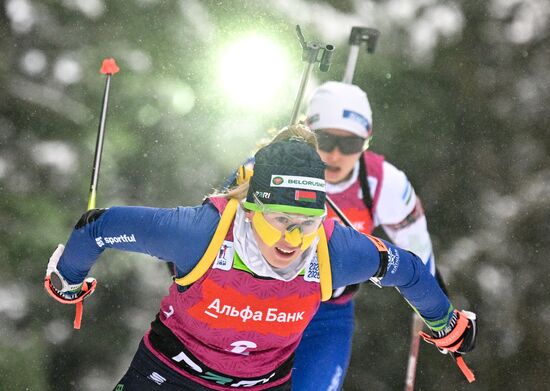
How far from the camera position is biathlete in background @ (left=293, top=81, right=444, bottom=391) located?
463cm

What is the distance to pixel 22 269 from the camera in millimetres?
10805

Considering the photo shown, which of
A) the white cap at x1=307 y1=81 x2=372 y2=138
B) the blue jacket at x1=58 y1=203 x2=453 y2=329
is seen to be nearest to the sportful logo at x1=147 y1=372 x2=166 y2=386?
the blue jacket at x1=58 y1=203 x2=453 y2=329

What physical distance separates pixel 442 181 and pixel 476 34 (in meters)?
2.09

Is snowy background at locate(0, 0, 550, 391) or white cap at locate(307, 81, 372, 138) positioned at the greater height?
white cap at locate(307, 81, 372, 138)

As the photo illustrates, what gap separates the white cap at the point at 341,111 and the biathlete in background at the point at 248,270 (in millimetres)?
1199

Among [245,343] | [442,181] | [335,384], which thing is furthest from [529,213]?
[245,343]

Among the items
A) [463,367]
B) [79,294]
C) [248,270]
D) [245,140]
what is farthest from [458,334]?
[245,140]

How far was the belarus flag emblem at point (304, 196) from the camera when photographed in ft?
10.3

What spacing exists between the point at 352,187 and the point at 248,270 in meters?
1.79

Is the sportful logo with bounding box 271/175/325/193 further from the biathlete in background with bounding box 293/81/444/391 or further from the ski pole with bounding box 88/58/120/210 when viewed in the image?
the ski pole with bounding box 88/58/120/210

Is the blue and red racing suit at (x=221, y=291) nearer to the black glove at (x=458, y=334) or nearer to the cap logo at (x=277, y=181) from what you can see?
the black glove at (x=458, y=334)

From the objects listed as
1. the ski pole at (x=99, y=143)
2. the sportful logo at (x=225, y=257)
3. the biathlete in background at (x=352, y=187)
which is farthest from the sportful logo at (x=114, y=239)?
the biathlete in background at (x=352, y=187)

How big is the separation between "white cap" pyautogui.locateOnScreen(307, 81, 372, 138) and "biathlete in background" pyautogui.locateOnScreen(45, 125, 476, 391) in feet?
3.93

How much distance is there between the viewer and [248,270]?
3.29m
